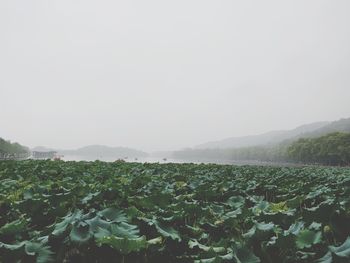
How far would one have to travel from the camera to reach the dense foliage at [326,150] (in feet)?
247

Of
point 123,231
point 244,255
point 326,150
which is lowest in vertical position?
point 326,150

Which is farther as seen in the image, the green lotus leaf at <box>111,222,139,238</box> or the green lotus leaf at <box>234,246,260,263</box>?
the green lotus leaf at <box>111,222,139,238</box>

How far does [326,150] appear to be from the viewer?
79.8 m

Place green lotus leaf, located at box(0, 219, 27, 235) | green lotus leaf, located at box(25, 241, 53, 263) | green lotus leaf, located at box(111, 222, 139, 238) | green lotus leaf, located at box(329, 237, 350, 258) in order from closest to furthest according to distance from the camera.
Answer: green lotus leaf, located at box(329, 237, 350, 258) → green lotus leaf, located at box(25, 241, 53, 263) → green lotus leaf, located at box(111, 222, 139, 238) → green lotus leaf, located at box(0, 219, 27, 235)

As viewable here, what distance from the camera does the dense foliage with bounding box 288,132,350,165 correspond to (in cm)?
7529

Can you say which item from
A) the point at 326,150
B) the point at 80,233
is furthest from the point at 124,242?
the point at 326,150

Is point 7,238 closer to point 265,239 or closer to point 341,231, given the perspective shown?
point 265,239

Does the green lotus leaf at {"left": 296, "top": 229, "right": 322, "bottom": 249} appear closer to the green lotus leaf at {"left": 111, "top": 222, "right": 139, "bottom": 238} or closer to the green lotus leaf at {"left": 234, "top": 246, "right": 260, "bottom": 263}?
the green lotus leaf at {"left": 234, "top": 246, "right": 260, "bottom": 263}

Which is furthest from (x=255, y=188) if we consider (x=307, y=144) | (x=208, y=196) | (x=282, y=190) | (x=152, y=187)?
(x=307, y=144)

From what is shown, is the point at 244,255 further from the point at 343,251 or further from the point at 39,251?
the point at 39,251

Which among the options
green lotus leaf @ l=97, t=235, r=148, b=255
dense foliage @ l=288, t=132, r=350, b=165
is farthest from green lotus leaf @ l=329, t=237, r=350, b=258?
dense foliage @ l=288, t=132, r=350, b=165

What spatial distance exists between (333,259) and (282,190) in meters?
5.80

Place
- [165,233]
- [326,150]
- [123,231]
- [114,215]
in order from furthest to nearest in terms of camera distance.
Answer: [326,150]
[114,215]
[165,233]
[123,231]

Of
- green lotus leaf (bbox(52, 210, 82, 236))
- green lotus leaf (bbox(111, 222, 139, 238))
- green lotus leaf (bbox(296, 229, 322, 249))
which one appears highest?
green lotus leaf (bbox(52, 210, 82, 236))
